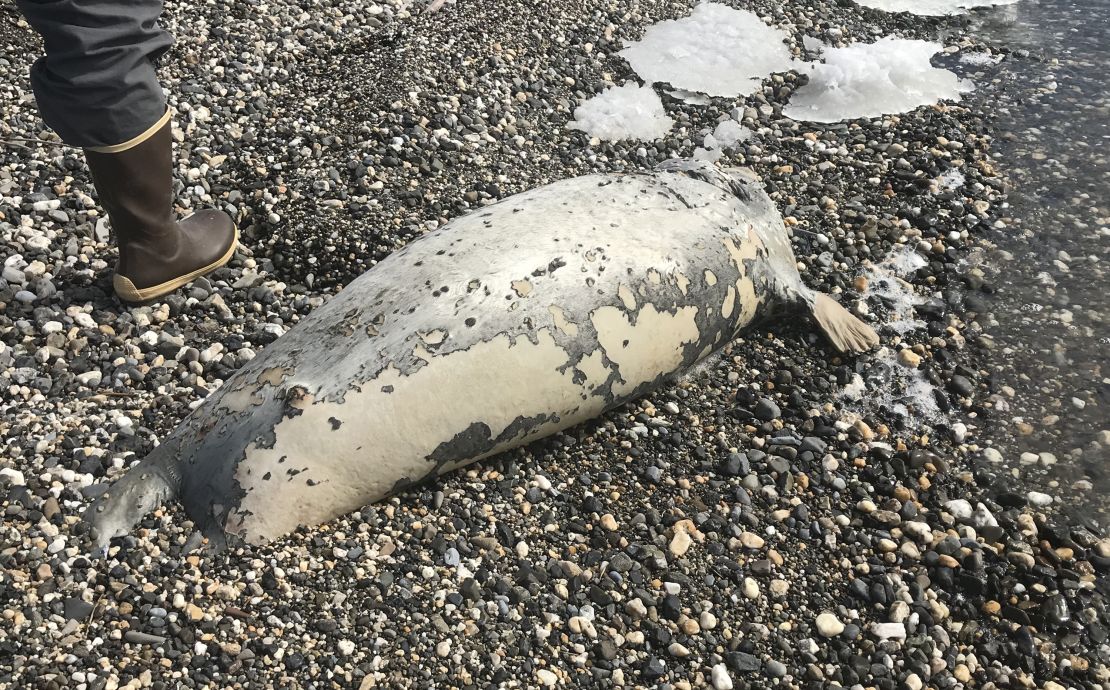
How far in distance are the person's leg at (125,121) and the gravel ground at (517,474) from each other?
161mm

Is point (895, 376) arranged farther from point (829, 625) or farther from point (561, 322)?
point (561, 322)

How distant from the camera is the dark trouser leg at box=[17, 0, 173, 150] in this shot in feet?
9.24

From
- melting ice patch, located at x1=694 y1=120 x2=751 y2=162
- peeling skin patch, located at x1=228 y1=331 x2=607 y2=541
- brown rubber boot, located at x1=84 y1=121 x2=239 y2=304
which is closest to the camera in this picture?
peeling skin patch, located at x1=228 y1=331 x2=607 y2=541

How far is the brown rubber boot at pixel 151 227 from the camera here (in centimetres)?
321

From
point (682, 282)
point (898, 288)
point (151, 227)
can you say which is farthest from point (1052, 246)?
point (151, 227)

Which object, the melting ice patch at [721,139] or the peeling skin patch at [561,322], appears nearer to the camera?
the peeling skin patch at [561,322]

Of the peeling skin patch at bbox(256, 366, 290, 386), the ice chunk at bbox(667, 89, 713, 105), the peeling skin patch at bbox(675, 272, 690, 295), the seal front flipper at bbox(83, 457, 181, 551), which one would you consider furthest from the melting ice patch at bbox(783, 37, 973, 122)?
the seal front flipper at bbox(83, 457, 181, 551)

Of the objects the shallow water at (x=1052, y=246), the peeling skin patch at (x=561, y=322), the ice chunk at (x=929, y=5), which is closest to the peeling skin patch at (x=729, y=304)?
the peeling skin patch at (x=561, y=322)

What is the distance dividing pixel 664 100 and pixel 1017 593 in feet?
9.98

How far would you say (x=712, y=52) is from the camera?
5289 millimetres

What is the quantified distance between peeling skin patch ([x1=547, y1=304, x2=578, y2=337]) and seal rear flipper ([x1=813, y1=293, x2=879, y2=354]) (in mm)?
1165

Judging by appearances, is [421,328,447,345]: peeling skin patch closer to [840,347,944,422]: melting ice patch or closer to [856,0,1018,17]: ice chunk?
[840,347,944,422]: melting ice patch

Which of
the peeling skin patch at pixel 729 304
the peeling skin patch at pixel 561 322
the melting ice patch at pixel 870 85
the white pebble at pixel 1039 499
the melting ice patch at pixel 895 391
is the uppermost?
the peeling skin patch at pixel 561 322

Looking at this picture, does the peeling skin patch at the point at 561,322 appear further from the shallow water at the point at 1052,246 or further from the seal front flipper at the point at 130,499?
the shallow water at the point at 1052,246
